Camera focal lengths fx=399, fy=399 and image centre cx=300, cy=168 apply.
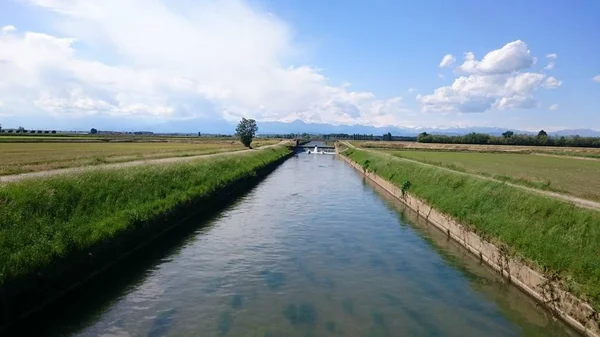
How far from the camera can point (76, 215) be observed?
56.2ft

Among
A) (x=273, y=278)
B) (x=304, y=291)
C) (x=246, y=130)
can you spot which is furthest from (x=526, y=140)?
(x=304, y=291)

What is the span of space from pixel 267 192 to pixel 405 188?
43.9 ft

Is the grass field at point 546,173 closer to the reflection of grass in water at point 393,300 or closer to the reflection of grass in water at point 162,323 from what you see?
the reflection of grass in water at point 393,300

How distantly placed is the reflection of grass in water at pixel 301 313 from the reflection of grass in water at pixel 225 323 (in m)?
1.74

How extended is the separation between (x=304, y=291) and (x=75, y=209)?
10896 millimetres

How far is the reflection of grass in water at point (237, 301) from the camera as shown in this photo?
13.2 meters

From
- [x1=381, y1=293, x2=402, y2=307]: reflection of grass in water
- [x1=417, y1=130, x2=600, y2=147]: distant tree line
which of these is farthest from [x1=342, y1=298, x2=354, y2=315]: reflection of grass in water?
[x1=417, y1=130, x2=600, y2=147]: distant tree line

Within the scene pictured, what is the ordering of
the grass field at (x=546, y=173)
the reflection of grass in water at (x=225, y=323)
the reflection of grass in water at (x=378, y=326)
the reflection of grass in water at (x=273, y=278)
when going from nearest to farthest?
the reflection of grass in water at (x=225, y=323)
the reflection of grass in water at (x=378, y=326)
the reflection of grass in water at (x=273, y=278)
the grass field at (x=546, y=173)

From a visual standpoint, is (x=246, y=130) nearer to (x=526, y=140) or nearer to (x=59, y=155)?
(x=59, y=155)

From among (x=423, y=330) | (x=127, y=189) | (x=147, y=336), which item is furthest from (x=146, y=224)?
(x=423, y=330)

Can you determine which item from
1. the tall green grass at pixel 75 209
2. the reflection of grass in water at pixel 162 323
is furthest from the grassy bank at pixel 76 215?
the reflection of grass in water at pixel 162 323

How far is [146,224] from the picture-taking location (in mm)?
19766

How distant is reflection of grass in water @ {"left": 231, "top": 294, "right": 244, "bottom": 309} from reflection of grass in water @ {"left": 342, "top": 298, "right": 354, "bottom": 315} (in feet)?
11.3

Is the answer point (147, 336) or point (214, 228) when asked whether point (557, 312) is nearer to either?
point (147, 336)
